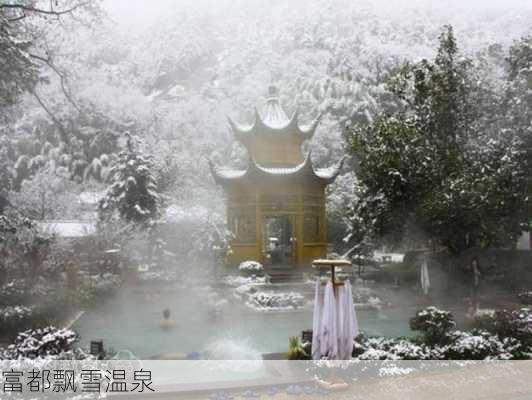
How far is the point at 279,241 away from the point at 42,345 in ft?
40.5

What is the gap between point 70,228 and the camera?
14.3 metres

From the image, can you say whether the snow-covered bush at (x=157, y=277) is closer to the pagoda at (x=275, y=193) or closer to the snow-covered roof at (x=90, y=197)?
the pagoda at (x=275, y=193)

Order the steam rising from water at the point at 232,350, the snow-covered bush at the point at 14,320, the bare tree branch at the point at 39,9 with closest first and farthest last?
the steam rising from water at the point at 232,350, the snow-covered bush at the point at 14,320, the bare tree branch at the point at 39,9

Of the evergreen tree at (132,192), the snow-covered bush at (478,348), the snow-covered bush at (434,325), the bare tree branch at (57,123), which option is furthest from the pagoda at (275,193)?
the snow-covered bush at (478,348)

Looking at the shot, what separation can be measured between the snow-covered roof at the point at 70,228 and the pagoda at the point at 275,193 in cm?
360

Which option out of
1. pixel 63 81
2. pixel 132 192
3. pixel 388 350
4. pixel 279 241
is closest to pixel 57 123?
pixel 63 81

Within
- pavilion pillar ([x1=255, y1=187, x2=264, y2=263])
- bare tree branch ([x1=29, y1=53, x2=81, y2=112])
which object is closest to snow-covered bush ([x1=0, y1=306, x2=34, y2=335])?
bare tree branch ([x1=29, y1=53, x2=81, y2=112])

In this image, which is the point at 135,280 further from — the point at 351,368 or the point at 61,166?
the point at 351,368

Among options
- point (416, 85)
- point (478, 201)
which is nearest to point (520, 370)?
point (478, 201)

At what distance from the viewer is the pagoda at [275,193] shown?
1404 centimetres

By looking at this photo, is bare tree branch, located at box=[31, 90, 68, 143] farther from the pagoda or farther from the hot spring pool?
the hot spring pool

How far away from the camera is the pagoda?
14.0 metres

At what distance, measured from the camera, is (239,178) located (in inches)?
554

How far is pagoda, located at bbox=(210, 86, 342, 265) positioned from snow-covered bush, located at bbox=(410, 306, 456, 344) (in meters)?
7.47
